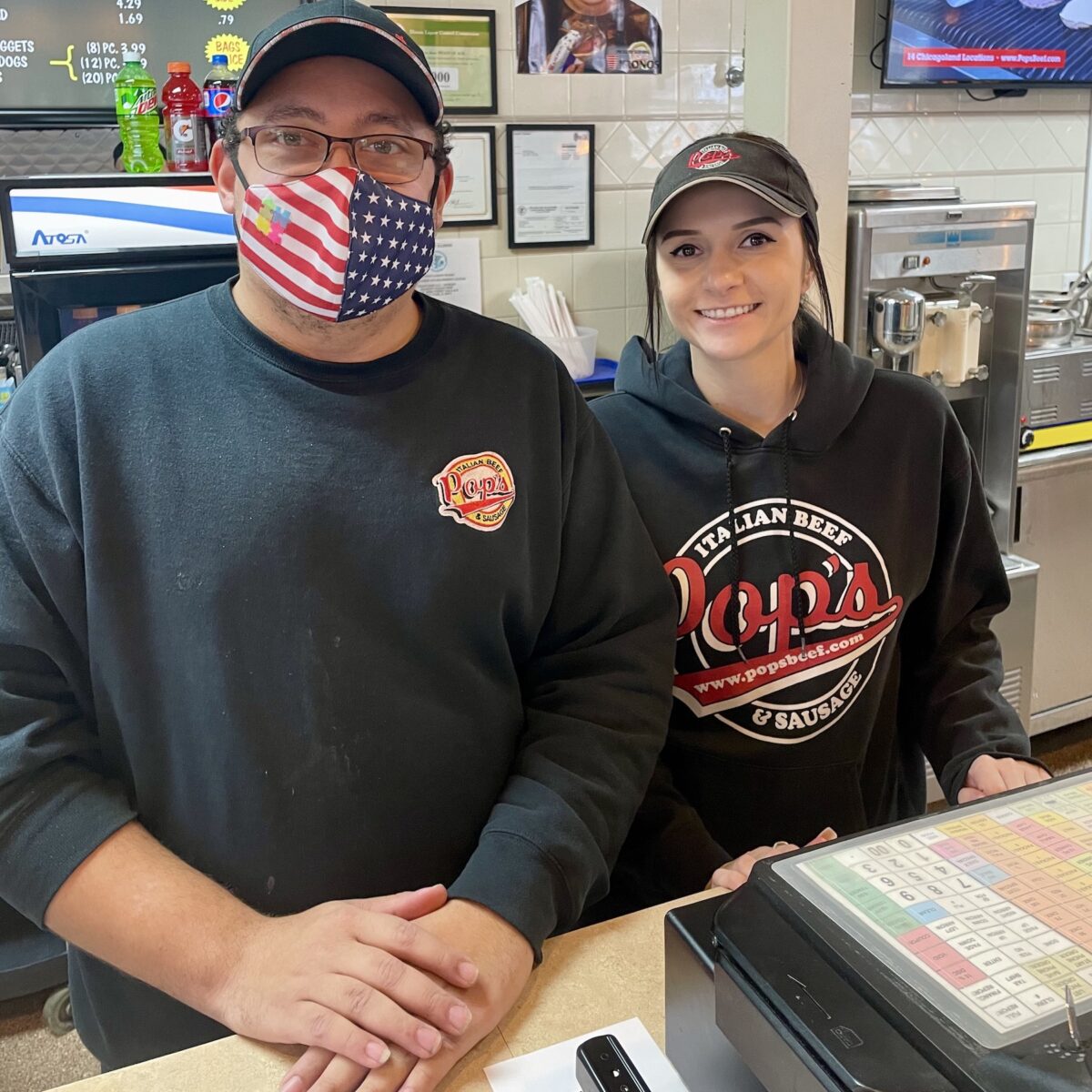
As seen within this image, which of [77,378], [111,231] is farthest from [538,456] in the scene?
[111,231]

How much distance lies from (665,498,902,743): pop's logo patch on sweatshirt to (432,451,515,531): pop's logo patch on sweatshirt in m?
0.34

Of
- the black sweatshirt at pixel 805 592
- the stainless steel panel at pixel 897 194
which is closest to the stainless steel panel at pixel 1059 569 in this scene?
the stainless steel panel at pixel 897 194

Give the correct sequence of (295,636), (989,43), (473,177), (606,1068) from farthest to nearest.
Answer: (989,43) < (473,177) < (295,636) < (606,1068)

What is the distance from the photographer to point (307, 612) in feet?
3.30

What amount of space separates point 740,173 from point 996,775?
0.79 m

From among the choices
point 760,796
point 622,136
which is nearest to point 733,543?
point 760,796

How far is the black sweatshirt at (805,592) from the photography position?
136 cm

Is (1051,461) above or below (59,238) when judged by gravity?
below

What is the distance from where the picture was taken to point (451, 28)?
2.84 m

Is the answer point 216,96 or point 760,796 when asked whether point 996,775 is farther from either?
point 216,96

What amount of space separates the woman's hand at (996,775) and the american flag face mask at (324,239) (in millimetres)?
894

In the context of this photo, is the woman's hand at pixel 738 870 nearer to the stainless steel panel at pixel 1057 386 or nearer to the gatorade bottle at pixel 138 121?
the gatorade bottle at pixel 138 121

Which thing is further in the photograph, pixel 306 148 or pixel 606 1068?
pixel 306 148

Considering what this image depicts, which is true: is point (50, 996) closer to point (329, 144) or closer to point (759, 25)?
point (329, 144)
